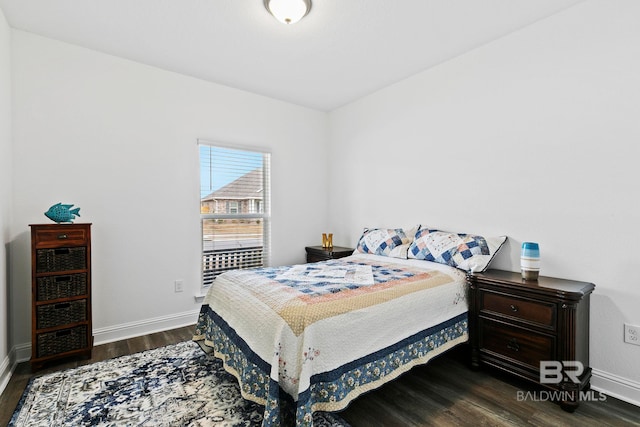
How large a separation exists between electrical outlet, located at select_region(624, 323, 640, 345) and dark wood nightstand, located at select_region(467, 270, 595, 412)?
0.64 ft

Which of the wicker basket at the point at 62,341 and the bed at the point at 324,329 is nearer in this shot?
the bed at the point at 324,329

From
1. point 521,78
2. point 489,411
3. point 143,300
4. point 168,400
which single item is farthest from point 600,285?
A: point 143,300

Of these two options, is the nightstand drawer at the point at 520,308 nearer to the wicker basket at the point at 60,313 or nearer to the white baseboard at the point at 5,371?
the wicker basket at the point at 60,313

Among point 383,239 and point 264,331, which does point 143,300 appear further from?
point 383,239

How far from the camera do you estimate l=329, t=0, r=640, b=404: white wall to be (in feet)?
6.63

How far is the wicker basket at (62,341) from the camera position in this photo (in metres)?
2.33

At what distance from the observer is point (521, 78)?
2514 millimetres

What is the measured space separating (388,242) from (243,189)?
6.10ft

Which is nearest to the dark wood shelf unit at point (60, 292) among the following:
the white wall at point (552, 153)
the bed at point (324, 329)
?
the bed at point (324, 329)

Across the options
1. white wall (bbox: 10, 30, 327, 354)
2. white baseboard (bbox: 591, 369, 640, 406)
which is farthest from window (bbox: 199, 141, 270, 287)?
white baseboard (bbox: 591, 369, 640, 406)

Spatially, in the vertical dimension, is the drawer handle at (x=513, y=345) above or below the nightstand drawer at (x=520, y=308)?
below

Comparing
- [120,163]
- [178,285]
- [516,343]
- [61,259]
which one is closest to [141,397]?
[61,259]

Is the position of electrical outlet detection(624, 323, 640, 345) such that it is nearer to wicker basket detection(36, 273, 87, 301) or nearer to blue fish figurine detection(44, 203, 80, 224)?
wicker basket detection(36, 273, 87, 301)

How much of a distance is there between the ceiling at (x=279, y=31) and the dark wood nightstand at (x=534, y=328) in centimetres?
199
